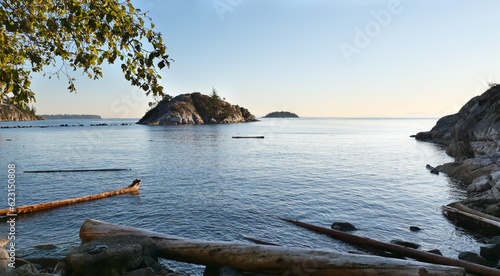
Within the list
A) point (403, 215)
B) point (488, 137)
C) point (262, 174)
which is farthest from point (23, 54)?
point (488, 137)

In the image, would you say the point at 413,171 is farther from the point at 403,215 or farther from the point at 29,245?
the point at 29,245

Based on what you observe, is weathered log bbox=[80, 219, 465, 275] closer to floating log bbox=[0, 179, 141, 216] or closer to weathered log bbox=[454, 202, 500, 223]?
floating log bbox=[0, 179, 141, 216]

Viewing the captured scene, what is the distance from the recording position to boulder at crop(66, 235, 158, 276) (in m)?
7.81

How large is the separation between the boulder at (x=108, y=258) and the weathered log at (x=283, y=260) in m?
0.90

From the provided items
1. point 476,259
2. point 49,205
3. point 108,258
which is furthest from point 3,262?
point 476,259

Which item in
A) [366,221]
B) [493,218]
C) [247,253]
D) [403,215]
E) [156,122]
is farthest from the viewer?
→ [156,122]

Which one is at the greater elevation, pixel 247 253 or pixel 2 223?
pixel 247 253

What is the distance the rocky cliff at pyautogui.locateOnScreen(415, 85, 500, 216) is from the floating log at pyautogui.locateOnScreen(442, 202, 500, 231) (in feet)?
2.92

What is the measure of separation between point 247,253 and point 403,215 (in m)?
13.3

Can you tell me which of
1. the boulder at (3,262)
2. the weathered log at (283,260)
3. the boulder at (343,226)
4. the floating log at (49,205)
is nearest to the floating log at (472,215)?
the boulder at (343,226)

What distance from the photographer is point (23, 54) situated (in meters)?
8.24

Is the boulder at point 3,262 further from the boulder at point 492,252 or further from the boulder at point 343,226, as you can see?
the boulder at point 492,252

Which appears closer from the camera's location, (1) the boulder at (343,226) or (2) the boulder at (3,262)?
(2) the boulder at (3,262)

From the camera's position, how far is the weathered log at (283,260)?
6516 millimetres
